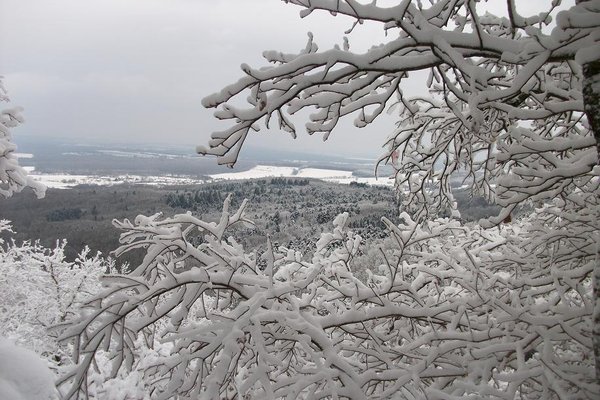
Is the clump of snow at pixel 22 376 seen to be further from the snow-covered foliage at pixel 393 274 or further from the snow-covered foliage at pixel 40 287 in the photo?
the snow-covered foliage at pixel 40 287

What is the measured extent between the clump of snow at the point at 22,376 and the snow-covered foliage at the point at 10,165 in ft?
10.6

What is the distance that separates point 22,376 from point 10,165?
11.6 ft

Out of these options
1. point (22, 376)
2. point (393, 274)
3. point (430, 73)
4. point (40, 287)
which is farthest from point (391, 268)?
point (40, 287)

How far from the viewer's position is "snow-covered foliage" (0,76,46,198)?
203 inches

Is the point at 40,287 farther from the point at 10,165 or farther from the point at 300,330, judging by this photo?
the point at 300,330

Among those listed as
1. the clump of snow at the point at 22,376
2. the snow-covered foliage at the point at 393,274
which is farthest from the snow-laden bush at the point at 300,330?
the clump of snow at the point at 22,376

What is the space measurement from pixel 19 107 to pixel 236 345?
5336 mm

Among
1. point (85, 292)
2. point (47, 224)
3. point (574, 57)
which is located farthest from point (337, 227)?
point (47, 224)

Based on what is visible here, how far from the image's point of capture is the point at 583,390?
7.13ft

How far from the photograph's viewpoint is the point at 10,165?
5.17m

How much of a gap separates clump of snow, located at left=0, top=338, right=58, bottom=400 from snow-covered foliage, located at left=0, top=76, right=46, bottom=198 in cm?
323

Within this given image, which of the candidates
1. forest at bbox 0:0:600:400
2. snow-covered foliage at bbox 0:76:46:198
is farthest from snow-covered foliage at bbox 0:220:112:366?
forest at bbox 0:0:600:400

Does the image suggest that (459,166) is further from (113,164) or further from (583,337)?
(113,164)

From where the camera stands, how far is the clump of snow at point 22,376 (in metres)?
2.38
